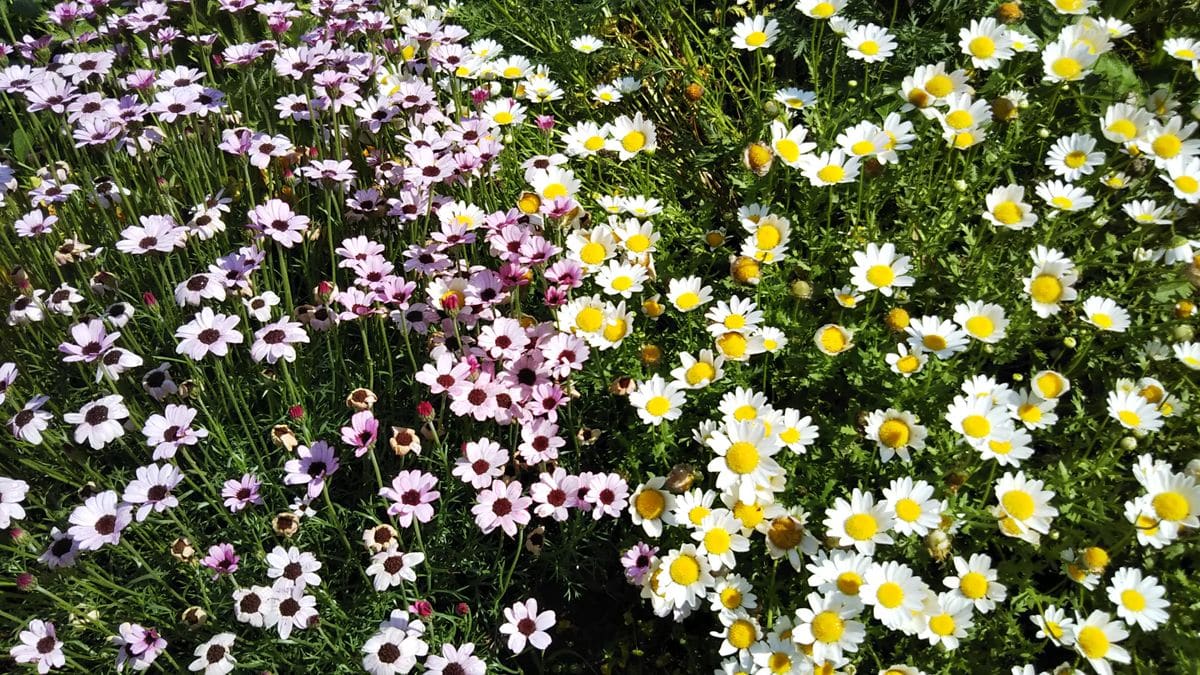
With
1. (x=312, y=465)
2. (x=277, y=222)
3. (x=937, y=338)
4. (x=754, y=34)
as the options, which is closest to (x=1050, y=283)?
(x=937, y=338)

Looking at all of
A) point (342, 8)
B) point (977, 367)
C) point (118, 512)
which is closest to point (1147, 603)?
point (977, 367)

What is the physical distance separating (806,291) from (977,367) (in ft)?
1.72

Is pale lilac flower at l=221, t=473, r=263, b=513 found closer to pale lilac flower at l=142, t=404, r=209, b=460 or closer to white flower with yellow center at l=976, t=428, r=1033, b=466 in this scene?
pale lilac flower at l=142, t=404, r=209, b=460

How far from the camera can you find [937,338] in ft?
7.89

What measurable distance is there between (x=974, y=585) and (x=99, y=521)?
2227mm

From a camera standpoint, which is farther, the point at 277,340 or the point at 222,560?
the point at 277,340

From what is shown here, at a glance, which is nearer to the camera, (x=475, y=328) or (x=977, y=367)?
(x=977, y=367)

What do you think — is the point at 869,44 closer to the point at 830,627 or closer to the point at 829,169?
the point at 829,169

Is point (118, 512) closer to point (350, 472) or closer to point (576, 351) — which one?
point (350, 472)

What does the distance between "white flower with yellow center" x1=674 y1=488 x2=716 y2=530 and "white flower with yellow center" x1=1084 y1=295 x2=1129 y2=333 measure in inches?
50.2

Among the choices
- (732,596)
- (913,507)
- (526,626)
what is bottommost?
Answer: (526,626)

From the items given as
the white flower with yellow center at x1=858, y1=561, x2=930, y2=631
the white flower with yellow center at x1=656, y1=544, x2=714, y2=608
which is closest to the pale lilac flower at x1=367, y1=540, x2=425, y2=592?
the white flower with yellow center at x1=656, y1=544, x2=714, y2=608

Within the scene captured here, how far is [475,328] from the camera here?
2.78m

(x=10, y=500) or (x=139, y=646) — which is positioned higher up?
(x=10, y=500)
